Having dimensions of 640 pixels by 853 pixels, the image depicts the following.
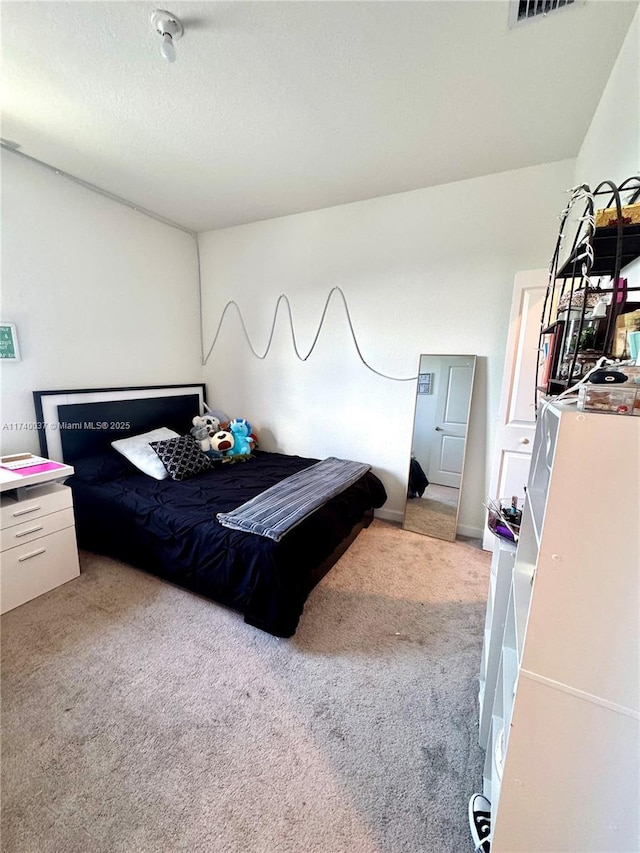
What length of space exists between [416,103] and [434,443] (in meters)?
2.12

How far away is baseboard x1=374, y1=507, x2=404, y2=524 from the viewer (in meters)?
2.96

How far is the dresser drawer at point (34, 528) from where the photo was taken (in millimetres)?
1839

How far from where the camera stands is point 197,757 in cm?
120

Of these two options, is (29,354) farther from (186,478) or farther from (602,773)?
(602,773)

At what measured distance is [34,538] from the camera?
1.95 metres

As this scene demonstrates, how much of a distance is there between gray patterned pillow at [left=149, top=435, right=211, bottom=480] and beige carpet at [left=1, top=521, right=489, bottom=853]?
2.84 ft

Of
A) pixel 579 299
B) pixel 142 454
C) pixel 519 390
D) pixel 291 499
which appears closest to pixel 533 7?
pixel 579 299

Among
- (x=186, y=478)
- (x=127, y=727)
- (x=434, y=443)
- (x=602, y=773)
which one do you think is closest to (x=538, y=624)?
(x=602, y=773)

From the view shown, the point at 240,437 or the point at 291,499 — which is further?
the point at 240,437

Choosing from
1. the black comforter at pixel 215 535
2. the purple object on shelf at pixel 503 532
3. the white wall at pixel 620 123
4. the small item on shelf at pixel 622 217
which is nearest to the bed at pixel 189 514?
the black comforter at pixel 215 535

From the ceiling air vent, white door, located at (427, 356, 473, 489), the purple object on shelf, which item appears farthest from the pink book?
the ceiling air vent

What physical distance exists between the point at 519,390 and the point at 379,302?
127 centimetres

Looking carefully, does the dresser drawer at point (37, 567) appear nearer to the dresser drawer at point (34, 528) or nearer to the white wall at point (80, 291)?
the dresser drawer at point (34, 528)

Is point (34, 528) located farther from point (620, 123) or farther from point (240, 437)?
point (620, 123)
